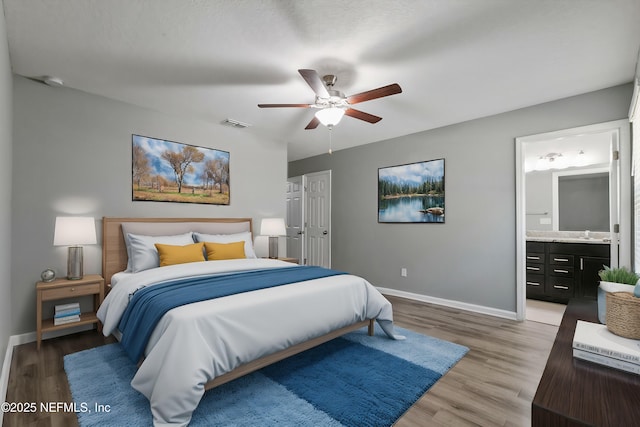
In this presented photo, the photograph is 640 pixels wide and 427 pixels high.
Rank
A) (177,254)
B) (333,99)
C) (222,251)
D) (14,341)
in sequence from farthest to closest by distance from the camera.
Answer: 1. (222,251)
2. (177,254)
3. (14,341)
4. (333,99)

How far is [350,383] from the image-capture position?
222cm

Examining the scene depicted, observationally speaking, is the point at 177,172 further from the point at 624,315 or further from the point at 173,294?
the point at 624,315

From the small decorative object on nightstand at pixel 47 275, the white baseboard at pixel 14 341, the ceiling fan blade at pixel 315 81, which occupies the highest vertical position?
the ceiling fan blade at pixel 315 81

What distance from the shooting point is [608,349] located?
1165mm

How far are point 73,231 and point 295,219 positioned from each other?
13.6ft

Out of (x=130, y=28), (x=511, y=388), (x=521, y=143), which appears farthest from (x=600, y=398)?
(x=521, y=143)

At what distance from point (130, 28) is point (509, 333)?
14.0 feet

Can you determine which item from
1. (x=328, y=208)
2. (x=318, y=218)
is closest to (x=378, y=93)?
(x=328, y=208)

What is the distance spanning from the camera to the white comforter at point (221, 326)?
1.73 m

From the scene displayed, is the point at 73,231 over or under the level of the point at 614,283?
over

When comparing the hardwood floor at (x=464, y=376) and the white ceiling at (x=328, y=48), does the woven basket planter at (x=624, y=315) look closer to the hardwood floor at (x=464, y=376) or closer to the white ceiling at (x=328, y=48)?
the hardwood floor at (x=464, y=376)

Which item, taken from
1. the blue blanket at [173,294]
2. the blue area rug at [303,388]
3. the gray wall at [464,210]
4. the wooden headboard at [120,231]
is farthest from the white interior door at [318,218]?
the blue area rug at [303,388]

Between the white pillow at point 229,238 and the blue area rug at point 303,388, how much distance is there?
1358 mm

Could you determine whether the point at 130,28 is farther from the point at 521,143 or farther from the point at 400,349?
the point at 521,143
